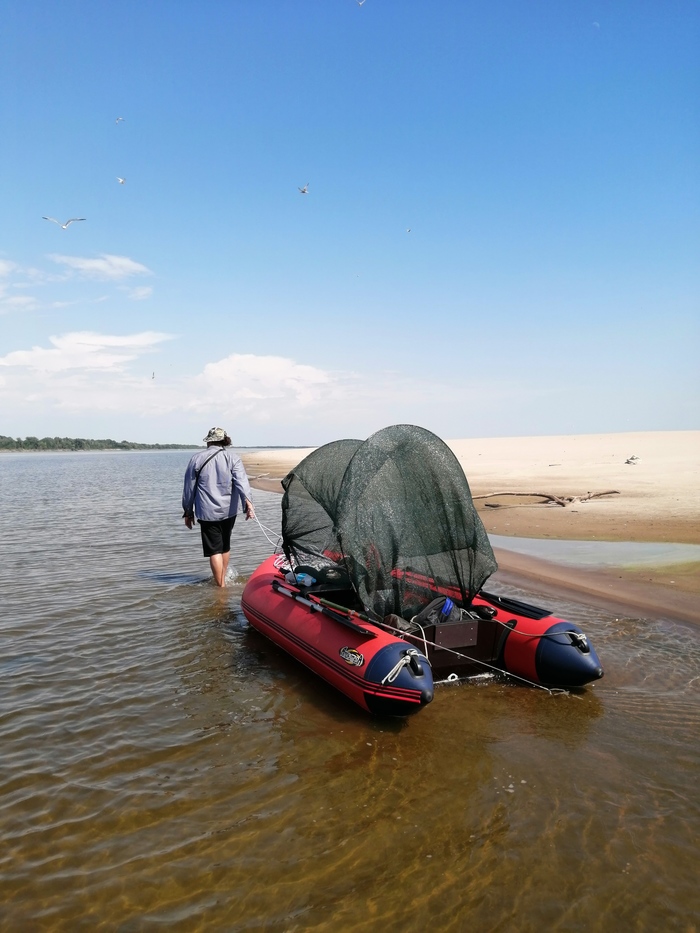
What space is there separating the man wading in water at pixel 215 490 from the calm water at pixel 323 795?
2.00 m

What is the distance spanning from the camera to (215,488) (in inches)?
341

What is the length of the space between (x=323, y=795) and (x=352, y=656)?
Result: 1266 mm

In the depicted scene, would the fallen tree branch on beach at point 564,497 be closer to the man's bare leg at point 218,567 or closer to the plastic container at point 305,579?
the man's bare leg at point 218,567

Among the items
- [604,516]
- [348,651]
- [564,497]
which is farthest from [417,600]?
[564,497]

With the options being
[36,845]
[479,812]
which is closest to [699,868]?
[479,812]

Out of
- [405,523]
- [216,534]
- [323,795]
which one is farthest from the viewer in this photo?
[216,534]

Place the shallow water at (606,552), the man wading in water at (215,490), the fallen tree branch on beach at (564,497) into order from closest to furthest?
1. the man wading in water at (215,490)
2. the shallow water at (606,552)
3. the fallen tree branch on beach at (564,497)

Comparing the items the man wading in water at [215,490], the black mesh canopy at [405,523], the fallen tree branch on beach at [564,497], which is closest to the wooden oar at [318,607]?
the black mesh canopy at [405,523]

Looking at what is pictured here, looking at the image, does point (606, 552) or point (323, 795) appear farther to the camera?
point (606, 552)

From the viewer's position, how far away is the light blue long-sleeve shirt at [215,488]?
8633 mm

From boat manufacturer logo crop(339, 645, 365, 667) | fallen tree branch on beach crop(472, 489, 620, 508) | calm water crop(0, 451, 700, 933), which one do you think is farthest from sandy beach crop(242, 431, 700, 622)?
boat manufacturer logo crop(339, 645, 365, 667)

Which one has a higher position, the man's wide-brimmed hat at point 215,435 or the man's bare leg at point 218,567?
the man's wide-brimmed hat at point 215,435

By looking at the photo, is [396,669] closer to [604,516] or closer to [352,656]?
[352,656]

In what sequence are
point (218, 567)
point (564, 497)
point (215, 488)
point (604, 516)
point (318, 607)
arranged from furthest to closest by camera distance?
point (564, 497), point (604, 516), point (218, 567), point (215, 488), point (318, 607)
